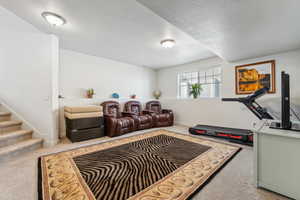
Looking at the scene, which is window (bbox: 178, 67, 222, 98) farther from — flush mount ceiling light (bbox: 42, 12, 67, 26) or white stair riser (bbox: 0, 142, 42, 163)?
white stair riser (bbox: 0, 142, 42, 163)

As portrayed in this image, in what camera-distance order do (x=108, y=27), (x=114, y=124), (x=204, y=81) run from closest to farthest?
(x=108, y=27) → (x=114, y=124) → (x=204, y=81)

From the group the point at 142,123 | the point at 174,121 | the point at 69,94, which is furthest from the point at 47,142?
the point at 174,121

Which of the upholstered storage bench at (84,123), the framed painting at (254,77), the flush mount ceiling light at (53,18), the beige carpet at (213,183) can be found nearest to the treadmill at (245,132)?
the framed painting at (254,77)

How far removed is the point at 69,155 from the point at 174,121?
403 centimetres

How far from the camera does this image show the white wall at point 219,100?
3.20 metres

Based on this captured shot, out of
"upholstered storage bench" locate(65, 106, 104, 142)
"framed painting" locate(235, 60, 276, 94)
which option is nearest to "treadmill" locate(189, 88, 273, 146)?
"framed painting" locate(235, 60, 276, 94)

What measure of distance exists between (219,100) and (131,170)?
3.66 metres

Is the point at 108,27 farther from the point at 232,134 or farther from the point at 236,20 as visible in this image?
the point at 232,134

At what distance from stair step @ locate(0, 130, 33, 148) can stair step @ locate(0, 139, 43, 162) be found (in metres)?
0.10

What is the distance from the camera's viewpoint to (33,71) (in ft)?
9.57

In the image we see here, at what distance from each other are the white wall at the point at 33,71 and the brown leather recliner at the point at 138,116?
2.18 m

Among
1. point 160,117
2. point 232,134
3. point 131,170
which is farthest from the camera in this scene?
point 160,117

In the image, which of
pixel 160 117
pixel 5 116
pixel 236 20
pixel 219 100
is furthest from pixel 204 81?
pixel 5 116

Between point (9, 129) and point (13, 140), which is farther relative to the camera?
point (9, 129)
